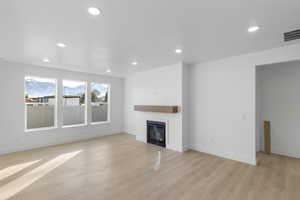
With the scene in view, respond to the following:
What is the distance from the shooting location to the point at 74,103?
560 cm

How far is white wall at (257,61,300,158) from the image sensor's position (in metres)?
3.81

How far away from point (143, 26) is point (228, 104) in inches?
118

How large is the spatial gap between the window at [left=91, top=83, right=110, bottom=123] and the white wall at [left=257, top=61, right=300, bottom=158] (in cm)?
576

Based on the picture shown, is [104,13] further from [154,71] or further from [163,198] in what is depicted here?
[154,71]


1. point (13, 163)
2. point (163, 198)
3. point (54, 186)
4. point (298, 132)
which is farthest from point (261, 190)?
point (13, 163)

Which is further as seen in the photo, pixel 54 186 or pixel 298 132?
pixel 298 132

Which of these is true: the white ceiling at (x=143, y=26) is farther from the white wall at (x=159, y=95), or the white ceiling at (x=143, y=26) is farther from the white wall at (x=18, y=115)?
the white wall at (x=159, y=95)

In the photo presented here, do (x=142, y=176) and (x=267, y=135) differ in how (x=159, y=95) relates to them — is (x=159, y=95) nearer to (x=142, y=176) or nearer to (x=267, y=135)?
(x=142, y=176)

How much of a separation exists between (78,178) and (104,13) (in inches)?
116

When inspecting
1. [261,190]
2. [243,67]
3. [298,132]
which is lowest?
[261,190]

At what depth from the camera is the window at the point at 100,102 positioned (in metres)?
6.10

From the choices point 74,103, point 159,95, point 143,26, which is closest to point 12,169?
point 74,103

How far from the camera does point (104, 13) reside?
1944 millimetres

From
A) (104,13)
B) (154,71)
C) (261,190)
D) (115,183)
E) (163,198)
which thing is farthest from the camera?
(154,71)
